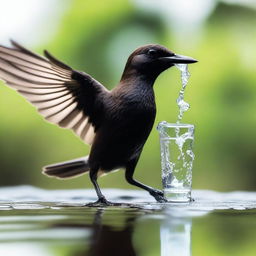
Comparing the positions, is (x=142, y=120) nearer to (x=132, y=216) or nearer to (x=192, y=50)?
(x=132, y=216)

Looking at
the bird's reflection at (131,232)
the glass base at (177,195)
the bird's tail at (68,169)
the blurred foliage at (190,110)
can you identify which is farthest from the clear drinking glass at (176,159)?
the blurred foliage at (190,110)

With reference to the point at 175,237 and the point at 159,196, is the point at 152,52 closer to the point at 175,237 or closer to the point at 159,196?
the point at 159,196

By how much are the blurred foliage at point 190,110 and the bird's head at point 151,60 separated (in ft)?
11.4

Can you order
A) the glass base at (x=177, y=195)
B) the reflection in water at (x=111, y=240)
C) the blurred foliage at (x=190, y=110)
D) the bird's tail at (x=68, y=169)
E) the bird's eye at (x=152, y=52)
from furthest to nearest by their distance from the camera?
the blurred foliage at (x=190, y=110) < the bird's tail at (x=68, y=169) < the bird's eye at (x=152, y=52) < the glass base at (x=177, y=195) < the reflection in water at (x=111, y=240)

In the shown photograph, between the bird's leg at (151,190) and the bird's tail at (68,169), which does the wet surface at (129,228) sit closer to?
the bird's leg at (151,190)

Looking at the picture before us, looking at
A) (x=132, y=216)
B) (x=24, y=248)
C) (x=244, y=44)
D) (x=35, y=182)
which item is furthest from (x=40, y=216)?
(x=244, y=44)

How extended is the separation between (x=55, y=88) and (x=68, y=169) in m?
0.39

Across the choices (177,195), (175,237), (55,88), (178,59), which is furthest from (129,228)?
(55,88)

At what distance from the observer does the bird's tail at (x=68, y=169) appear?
304 centimetres

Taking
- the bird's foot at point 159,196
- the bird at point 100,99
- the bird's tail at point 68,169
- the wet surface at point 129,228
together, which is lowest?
the bird's foot at point 159,196

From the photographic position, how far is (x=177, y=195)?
251cm

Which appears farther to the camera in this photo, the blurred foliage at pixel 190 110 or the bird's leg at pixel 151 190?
the blurred foliage at pixel 190 110

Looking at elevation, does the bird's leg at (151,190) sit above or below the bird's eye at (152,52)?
below

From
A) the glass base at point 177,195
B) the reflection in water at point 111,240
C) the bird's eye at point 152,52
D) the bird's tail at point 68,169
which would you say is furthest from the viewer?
the bird's tail at point 68,169
